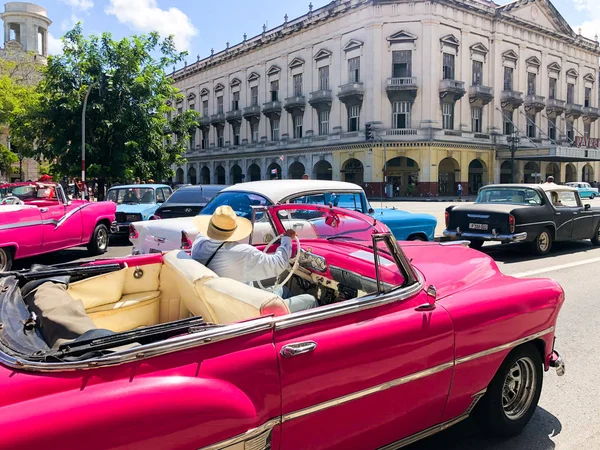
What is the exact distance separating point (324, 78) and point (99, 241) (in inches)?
1487

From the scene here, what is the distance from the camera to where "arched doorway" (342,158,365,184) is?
44688mm

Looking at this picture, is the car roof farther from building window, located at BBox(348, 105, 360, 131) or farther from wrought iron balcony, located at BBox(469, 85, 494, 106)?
wrought iron balcony, located at BBox(469, 85, 494, 106)

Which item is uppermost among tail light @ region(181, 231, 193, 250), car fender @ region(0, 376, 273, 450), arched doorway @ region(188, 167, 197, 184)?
arched doorway @ region(188, 167, 197, 184)

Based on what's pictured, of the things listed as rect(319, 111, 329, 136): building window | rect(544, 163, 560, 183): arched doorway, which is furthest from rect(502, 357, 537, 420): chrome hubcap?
rect(544, 163, 560, 183): arched doorway

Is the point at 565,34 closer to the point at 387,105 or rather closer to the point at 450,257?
the point at 387,105

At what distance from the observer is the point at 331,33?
4522 cm

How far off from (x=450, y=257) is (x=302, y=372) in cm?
217

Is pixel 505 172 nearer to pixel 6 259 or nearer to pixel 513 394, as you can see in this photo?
pixel 6 259

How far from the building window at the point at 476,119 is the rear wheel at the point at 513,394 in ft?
148

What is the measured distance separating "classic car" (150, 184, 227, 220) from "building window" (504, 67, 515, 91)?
42.0 m

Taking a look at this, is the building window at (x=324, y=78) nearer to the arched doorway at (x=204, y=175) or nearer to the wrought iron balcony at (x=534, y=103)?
the wrought iron balcony at (x=534, y=103)

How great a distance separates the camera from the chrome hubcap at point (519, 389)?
3.49 meters

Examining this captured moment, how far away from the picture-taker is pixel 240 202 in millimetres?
7879

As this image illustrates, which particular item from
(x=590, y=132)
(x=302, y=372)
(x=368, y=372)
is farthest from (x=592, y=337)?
(x=590, y=132)
